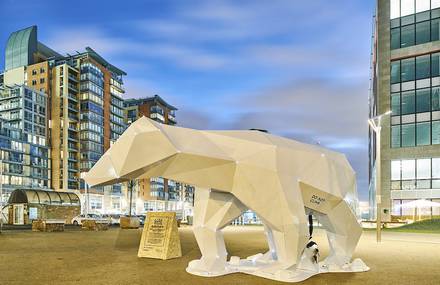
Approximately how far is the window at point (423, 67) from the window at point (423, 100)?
1.63 metres

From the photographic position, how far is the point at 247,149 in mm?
10039

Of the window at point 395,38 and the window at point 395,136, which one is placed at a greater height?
the window at point 395,38

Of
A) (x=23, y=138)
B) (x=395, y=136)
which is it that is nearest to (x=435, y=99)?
(x=395, y=136)

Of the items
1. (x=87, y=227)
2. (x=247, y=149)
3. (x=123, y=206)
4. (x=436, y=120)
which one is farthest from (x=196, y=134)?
(x=123, y=206)

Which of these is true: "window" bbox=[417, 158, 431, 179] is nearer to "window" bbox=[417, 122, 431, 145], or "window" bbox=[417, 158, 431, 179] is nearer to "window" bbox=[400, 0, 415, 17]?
"window" bbox=[417, 122, 431, 145]

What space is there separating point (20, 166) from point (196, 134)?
7958 centimetres

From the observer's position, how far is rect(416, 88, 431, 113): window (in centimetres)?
4306

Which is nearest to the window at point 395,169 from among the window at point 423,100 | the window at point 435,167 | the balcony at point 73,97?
the window at point 435,167

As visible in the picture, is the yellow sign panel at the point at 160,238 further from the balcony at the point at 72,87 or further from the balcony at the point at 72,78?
the balcony at the point at 72,78

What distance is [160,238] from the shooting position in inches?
558

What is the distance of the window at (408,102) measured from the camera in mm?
44156

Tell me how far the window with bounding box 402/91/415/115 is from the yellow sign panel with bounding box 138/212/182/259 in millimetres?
37415

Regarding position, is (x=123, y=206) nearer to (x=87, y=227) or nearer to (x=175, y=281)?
(x=87, y=227)

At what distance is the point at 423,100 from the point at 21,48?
82955 millimetres
